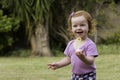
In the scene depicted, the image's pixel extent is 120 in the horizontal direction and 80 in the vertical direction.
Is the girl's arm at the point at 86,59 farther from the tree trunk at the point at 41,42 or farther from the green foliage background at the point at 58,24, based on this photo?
the tree trunk at the point at 41,42

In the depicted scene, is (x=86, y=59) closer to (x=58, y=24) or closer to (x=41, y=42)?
(x=41, y=42)

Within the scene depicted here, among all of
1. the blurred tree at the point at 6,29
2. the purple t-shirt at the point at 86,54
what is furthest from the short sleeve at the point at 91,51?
the blurred tree at the point at 6,29

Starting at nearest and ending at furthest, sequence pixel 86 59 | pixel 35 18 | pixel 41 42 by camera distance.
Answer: pixel 86 59 → pixel 35 18 → pixel 41 42

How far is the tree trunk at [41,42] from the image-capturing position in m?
16.7

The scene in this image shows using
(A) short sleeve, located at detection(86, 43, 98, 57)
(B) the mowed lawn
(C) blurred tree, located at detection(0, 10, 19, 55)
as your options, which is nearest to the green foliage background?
(C) blurred tree, located at detection(0, 10, 19, 55)

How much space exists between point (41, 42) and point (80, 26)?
41.7 ft

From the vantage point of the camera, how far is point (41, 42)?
16828mm

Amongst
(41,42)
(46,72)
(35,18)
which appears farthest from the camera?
(41,42)

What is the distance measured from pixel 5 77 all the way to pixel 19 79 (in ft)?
1.60

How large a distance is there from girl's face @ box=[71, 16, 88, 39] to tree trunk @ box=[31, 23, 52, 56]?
12.4 meters

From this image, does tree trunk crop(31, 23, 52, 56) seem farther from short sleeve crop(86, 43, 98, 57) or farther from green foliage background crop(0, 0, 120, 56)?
short sleeve crop(86, 43, 98, 57)

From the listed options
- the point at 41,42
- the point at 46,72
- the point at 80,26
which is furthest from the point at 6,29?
the point at 80,26

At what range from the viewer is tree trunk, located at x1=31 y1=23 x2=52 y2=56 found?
16.7 meters

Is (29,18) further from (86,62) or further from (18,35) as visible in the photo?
(86,62)
